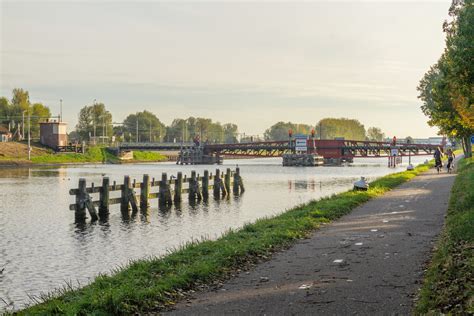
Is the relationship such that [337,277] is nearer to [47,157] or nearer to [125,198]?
[125,198]

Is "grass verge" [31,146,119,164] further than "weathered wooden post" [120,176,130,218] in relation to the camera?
Yes

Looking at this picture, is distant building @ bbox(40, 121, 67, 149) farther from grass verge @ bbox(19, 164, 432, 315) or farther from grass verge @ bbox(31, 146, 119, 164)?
grass verge @ bbox(19, 164, 432, 315)

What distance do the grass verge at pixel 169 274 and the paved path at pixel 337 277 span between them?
53 cm

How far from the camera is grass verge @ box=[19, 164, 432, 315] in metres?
10.4

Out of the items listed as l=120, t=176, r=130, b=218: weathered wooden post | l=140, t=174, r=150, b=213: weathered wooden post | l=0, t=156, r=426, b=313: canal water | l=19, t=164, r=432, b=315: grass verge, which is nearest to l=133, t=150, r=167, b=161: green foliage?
l=0, t=156, r=426, b=313: canal water

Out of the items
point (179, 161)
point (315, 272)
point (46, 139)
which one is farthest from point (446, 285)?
point (179, 161)

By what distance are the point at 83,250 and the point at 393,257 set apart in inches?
545

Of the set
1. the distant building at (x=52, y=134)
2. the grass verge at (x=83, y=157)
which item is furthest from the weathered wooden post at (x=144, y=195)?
the distant building at (x=52, y=134)

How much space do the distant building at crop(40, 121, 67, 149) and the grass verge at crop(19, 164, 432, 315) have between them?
120872 millimetres

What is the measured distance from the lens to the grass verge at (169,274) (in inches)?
408

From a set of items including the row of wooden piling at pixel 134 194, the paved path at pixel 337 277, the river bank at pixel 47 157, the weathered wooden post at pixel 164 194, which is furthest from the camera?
the river bank at pixel 47 157

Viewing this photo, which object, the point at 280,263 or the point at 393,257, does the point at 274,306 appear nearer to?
the point at 280,263

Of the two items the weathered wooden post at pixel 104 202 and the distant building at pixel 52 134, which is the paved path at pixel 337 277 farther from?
the distant building at pixel 52 134

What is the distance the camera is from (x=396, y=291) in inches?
421
